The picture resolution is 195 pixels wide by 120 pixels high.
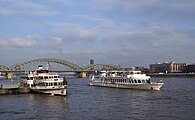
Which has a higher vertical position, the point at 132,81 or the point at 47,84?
the point at 47,84

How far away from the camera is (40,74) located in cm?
7369

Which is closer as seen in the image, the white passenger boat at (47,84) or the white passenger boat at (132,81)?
the white passenger boat at (47,84)

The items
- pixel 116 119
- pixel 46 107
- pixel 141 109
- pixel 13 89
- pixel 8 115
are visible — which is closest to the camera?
pixel 116 119

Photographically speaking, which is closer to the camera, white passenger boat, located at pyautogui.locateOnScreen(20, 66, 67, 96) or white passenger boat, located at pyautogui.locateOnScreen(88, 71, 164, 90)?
white passenger boat, located at pyautogui.locateOnScreen(20, 66, 67, 96)

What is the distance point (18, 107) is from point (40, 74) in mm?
22653

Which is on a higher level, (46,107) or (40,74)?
(40,74)

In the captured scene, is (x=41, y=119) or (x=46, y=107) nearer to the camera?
(x=41, y=119)

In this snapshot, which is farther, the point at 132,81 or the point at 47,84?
the point at 132,81

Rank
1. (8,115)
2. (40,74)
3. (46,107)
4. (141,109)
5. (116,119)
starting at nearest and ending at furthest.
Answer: (116,119) → (8,115) → (141,109) → (46,107) → (40,74)

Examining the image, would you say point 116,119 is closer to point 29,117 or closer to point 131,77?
point 29,117

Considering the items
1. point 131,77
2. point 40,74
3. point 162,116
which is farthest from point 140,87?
point 162,116

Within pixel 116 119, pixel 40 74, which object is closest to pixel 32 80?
pixel 40 74

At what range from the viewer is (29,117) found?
41125 millimetres

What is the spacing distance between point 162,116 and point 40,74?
39.1 metres
